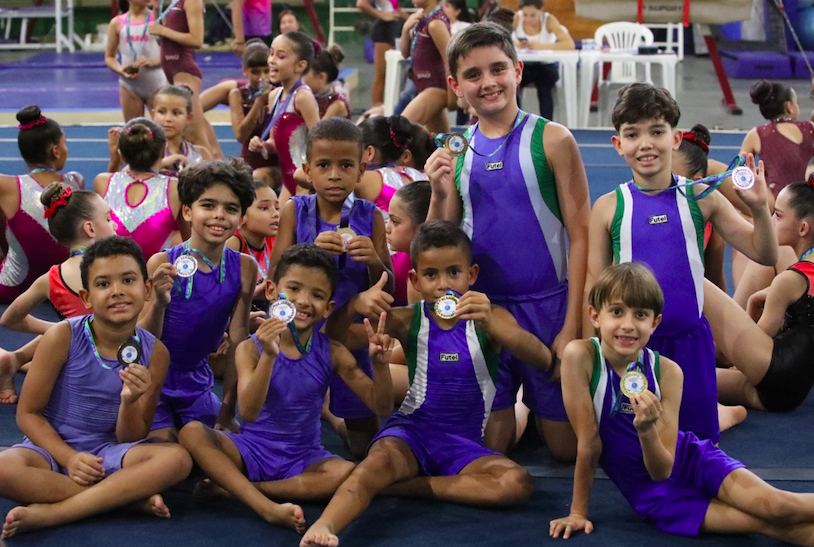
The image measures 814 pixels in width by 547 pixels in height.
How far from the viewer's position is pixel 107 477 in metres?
2.99

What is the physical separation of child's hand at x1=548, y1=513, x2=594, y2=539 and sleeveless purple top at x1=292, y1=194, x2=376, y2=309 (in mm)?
1033

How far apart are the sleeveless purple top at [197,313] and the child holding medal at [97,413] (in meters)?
0.24

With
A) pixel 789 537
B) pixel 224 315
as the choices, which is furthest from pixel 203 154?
pixel 789 537

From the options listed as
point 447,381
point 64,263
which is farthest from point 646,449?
point 64,263

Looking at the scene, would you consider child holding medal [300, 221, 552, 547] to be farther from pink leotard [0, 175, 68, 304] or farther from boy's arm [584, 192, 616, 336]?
pink leotard [0, 175, 68, 304]

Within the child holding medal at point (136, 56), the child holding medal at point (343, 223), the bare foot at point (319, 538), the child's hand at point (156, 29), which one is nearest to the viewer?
the bare foot at point (319, 538)

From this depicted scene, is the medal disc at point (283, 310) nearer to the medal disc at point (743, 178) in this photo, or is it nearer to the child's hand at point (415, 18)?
the medal disc at point (743, 178)

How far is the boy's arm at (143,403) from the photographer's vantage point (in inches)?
117

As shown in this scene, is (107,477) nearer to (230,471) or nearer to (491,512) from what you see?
(230,471)

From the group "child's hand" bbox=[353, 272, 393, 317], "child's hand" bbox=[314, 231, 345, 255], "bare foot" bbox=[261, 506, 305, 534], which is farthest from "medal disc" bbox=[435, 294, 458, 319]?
"bare foot" bbox=[261, 506, 305, 534]

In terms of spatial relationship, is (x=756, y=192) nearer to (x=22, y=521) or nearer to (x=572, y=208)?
(x=572, y=208)

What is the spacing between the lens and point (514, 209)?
10.9 feet

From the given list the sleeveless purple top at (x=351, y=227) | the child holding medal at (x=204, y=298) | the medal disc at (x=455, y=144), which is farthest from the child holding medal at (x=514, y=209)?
the child holding medal at (x=204, y=298)

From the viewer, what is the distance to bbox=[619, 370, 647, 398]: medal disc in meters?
2.70
